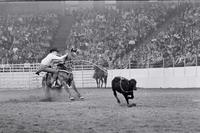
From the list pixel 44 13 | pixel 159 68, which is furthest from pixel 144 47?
pixel 44 13

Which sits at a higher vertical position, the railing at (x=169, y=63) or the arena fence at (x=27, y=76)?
the railing at (x=169, y=63)

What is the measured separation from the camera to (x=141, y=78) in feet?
102

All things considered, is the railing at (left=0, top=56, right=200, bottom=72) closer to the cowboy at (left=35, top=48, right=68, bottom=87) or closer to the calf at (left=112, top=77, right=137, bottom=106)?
the cowboy at (left=35, top=48, right=68, bottom=87)

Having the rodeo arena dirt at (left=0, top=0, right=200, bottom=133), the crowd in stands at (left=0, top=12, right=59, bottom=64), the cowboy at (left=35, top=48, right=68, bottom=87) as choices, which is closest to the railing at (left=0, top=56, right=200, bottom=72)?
the rodeo arena dirt at (left=0, top=0, right=200, bottom=133)

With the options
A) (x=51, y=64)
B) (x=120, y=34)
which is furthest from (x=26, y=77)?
(x=51, y=64)

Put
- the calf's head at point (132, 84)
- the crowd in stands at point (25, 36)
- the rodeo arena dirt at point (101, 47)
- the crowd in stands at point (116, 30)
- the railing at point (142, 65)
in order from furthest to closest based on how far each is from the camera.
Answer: the crowd in stands at point (25, 36) < the crowd in stands at point (116, 30) < the railing at point (142, 65) < the rodeo arena dirt at point (101, 47) < the calf's head at point (132, 84)

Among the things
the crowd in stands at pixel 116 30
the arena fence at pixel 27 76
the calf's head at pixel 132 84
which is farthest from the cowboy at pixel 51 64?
the crowd in stands at pixel 116 30

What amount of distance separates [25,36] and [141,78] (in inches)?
438

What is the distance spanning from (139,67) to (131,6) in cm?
900

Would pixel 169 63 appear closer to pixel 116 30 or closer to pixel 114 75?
pixel 114 75

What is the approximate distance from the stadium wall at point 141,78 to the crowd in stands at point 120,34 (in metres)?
0.61

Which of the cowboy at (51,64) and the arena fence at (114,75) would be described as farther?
the arena fence at (114,75)

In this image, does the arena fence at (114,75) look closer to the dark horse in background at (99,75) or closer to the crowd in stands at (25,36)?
the dark horse in background at (99,75)

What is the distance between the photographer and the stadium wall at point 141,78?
2815cm
